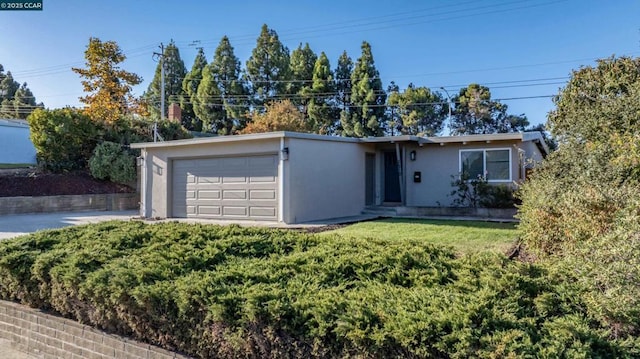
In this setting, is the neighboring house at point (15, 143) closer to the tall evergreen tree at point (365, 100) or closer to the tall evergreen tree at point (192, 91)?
the tall evergreen tree at point (192, 91)

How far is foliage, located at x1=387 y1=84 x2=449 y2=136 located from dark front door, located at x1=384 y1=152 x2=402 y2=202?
49.4ft

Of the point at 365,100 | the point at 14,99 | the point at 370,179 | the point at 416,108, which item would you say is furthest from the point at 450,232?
the point at 14,99

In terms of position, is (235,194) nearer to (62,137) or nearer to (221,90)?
(62,137)

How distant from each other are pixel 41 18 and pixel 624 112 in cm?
1393

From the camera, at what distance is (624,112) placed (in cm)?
702

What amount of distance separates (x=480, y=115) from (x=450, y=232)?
82.7 feet

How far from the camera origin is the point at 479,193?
13.3 m

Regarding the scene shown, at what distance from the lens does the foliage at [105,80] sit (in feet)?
81.4

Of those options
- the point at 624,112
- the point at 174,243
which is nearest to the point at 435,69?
the point at 624,112

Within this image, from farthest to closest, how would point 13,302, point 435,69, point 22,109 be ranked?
point 22,109
point 435,69
point 13,302

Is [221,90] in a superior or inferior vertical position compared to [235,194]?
superior

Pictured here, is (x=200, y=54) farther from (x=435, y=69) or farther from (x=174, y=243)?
(x=174, y=243)

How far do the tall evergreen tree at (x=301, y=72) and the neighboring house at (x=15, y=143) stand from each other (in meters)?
16.8

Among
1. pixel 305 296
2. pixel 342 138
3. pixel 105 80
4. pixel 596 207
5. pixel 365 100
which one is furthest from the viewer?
pixel 365 100
